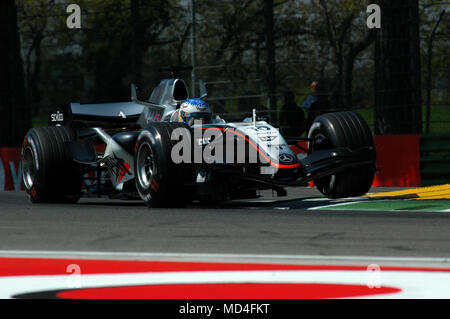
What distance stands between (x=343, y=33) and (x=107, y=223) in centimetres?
941

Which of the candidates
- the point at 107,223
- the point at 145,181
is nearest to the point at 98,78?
the point at 145,181

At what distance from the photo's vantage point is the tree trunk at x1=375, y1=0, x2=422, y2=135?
1397 cm

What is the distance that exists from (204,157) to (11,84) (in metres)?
9.66

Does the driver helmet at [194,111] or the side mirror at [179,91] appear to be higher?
the side mirror at [179,91]

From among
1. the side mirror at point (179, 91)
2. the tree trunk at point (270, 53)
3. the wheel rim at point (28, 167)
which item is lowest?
the wheel rim at point (28, 167)

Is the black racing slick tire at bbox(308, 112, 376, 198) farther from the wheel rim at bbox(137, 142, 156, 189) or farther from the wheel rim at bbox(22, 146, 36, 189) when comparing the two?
the wheel rim at bbox(22, 146, 36, 189)

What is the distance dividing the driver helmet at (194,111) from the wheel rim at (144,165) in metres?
0.56

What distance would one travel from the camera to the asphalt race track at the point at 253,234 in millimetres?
5695

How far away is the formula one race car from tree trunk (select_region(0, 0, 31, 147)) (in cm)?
666

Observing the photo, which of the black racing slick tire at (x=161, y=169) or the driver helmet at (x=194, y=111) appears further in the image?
the driver helmet at (x=194, y=111)

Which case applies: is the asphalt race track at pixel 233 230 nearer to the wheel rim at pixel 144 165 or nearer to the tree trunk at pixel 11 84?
the wheel rim at pixel 144 165

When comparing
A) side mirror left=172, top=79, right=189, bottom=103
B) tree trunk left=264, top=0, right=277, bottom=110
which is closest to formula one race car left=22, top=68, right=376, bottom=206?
side mirror left=172, top=79, right=189, bottom=103

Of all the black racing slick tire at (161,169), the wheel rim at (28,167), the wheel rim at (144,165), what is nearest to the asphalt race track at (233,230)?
the black racing slick tire at (161,169)

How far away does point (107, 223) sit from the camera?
8047 mm
